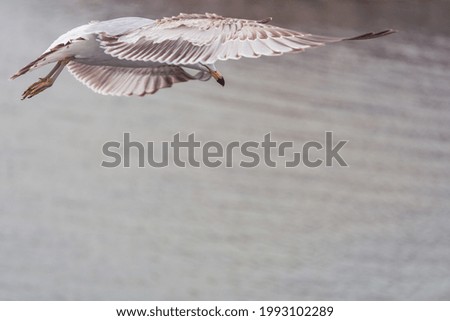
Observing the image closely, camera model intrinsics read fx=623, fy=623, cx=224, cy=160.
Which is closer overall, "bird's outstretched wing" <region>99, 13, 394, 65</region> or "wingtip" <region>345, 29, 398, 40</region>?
"bird's outstretched wing" <region>99, 13, 394, 65</region>

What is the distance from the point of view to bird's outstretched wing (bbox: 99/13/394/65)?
2385mm

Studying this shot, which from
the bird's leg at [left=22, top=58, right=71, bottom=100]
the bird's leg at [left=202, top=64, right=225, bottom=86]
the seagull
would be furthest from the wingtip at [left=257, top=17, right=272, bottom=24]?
the bird's leg at [left=22, top=58, right=71, bottom=100]

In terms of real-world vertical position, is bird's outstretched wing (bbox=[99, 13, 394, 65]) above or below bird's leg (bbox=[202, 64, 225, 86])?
above

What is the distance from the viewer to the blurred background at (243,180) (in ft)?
7.93

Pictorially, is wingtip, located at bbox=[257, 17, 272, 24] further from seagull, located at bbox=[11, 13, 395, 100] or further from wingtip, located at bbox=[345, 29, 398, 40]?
wingtip, located at bbox=[345, 29, 398, 40]

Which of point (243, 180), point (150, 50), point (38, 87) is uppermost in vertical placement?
point (150, 50)

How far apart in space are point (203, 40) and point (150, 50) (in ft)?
0.70

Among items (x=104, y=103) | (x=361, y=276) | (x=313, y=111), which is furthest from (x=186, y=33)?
(x=361, y=276)

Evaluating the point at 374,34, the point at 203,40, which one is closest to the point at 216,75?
the point at 203,40

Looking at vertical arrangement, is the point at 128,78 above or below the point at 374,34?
below

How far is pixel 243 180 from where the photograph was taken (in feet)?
8.05

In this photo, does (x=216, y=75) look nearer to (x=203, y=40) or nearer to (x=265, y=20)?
(x=203, y=40)

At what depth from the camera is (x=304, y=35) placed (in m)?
2.45
